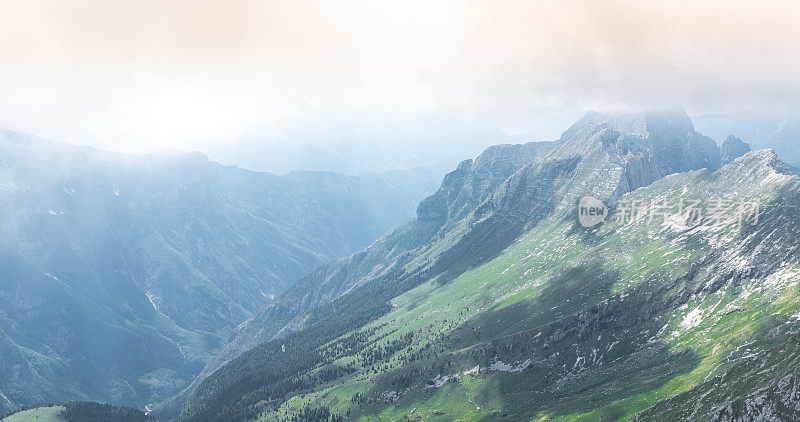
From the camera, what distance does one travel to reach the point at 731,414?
140 m

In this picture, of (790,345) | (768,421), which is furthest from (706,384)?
(768,421)

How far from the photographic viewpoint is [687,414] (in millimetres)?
161875

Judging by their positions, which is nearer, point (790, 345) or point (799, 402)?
point (799, 402)

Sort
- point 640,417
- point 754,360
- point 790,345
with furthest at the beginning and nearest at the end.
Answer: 1. point 640,417
2. point 754,360
3. point 790,345

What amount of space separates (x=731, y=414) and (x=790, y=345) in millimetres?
35504

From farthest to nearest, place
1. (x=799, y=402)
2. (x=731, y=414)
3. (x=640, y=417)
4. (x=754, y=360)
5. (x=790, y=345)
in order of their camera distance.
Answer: (x=640, y=417)
(x=754, y=360)
(x=790, y=345)
(x=731, y=414)
(x=799, y=402)

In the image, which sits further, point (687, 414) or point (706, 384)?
point (706, 384)

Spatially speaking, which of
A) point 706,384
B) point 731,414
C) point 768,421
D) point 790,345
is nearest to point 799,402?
Answer: point 768,421

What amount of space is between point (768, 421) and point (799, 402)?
8.86 metres

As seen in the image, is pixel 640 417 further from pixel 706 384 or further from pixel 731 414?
pixel 731 414

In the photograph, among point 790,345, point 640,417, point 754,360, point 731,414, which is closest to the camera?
point 731,414

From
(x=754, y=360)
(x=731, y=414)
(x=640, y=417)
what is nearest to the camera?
(x=731, y=414)

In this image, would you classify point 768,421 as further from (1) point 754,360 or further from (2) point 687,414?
(1) point 754,360

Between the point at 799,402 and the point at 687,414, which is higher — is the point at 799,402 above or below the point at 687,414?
above
